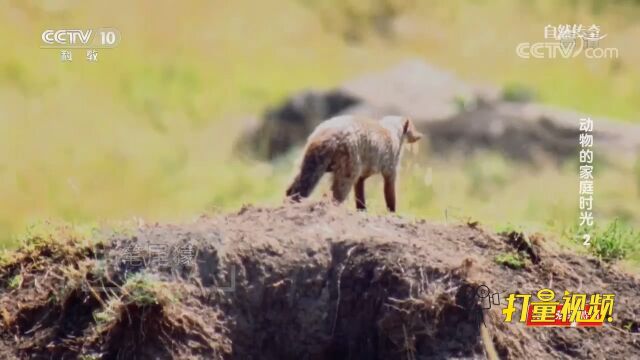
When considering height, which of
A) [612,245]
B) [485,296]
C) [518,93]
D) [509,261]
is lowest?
[485,296]

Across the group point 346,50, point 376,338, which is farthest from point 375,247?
point 346,50

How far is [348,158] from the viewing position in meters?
11.8

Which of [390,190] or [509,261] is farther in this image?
[390,190]

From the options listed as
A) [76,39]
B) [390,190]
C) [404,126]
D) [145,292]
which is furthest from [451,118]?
[145,292]

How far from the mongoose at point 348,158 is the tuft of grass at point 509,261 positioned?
5.40ft

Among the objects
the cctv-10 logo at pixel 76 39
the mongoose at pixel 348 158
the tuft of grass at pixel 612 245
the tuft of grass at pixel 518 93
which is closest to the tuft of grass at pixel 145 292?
the mongoose at pixel 348 158

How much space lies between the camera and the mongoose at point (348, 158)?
11.6m

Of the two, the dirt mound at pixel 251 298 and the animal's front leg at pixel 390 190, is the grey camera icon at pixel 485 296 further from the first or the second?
the animal's front leg at pixel 390 190

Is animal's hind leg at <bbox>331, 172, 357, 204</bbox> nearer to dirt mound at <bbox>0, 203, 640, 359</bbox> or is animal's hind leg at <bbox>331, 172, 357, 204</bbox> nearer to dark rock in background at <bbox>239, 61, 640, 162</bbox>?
dirt mound at <bbox>0, 203, 640, 359</bbox>

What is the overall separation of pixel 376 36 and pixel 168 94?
521cm

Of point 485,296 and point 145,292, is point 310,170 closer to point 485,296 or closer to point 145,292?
point 485,296

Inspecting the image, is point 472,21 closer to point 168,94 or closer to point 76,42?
point 168,94

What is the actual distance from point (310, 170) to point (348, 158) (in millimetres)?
367

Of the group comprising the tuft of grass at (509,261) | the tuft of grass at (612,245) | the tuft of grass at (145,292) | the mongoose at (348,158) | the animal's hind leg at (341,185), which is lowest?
the tuft of grass at (145,292)
